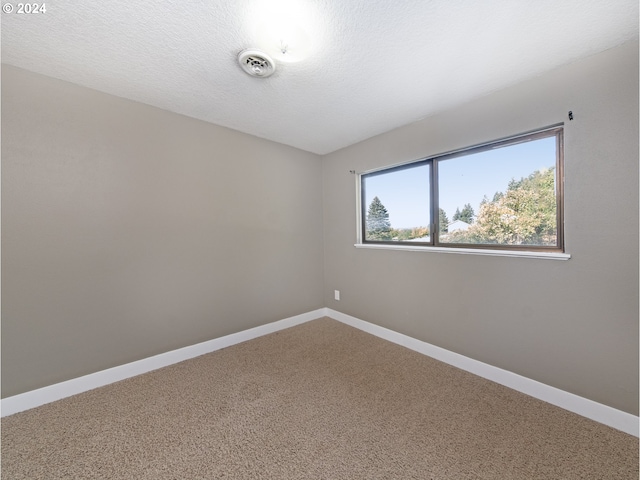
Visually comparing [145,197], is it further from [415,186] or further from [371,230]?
[415,186]

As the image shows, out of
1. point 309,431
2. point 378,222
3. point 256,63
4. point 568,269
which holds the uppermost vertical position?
point 256,63

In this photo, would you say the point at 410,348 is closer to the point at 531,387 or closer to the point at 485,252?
the point at 531,387

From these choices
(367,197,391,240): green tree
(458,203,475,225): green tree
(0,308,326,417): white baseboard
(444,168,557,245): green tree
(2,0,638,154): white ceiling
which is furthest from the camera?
(367,197,391,240): green tree

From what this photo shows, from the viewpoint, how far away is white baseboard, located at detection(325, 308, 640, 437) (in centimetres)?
145

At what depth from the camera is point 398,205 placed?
8.95 ft

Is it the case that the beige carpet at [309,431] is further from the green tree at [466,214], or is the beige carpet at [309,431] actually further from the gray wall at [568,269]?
the green tree at [466,214]

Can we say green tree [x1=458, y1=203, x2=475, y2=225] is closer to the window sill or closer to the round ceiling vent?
the window sill

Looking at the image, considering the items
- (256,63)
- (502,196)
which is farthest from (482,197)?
(256,63)

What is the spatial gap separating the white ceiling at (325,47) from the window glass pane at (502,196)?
51cm

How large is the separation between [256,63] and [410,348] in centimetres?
270

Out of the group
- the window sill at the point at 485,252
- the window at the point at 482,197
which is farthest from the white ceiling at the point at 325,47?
the window sill at the point at 485,252

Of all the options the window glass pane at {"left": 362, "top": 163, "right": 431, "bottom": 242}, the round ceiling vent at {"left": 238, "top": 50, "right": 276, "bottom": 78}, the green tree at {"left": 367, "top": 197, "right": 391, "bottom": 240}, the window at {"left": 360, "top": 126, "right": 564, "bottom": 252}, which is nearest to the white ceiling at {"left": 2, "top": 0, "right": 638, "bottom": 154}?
the round ceiling vent at {"left": 238, "top": 50, "right": 276, "bottom": 78}

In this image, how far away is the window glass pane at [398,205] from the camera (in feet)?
8.18

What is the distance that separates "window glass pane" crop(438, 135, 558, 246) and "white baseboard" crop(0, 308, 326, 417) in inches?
90.2
